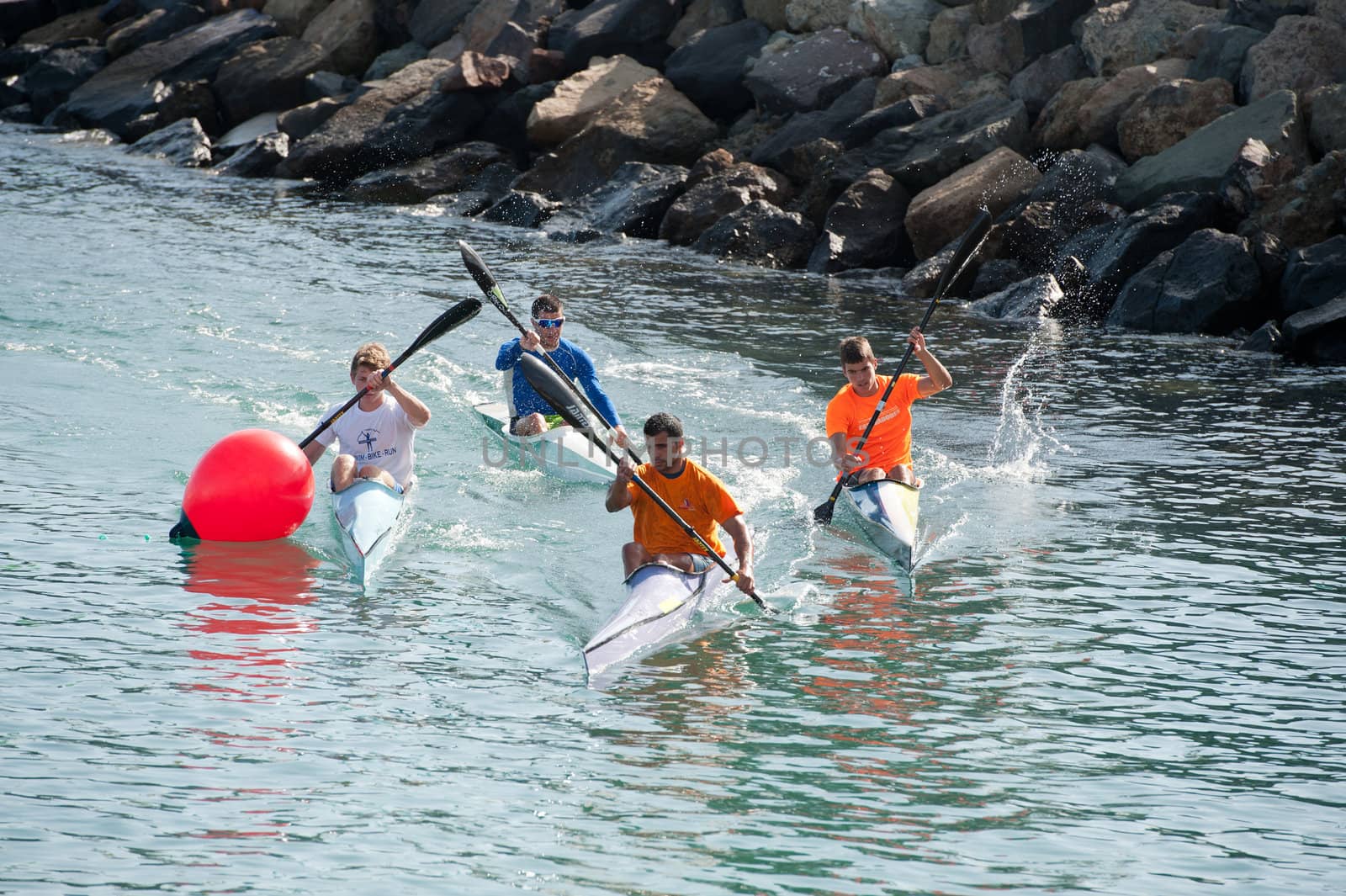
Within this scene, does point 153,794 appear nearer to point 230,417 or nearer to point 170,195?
point 230,417

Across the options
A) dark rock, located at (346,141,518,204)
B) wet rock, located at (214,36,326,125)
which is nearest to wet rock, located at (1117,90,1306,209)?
dark rock, located at (346,141,518,204)

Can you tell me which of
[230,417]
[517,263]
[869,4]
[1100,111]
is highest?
[869,4]

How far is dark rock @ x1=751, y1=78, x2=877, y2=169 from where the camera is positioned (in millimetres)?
23422

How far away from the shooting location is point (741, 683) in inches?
291

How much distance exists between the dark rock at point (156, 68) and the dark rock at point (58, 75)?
32.1 inches

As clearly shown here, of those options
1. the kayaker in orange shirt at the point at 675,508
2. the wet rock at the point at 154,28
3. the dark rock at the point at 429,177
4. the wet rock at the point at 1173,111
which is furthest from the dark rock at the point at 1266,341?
the wet rock at the point at 154,28

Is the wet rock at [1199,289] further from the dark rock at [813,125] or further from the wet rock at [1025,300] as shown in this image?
the dark rock at [813,125]

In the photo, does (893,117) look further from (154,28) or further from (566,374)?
(154,28)

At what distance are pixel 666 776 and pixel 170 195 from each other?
2283 cm

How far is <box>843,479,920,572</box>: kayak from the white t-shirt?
333cm

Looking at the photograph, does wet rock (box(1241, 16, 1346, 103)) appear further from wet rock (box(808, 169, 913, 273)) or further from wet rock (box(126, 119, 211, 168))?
wet rock (box(126, 119, 211, 168))

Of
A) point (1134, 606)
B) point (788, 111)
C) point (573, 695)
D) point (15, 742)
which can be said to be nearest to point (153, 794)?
point (15, 742)

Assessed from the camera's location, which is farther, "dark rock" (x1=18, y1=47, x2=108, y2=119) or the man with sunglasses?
"dark rock" (x1=18, y1=47, x2=108, y2=119)

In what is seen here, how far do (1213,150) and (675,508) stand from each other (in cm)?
1348
